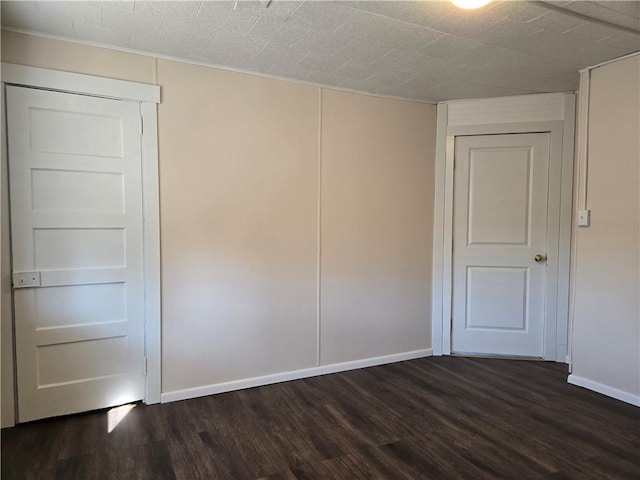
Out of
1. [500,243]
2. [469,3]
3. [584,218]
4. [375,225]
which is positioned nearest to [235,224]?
[375,225]

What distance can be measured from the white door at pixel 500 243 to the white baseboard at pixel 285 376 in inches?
22.2

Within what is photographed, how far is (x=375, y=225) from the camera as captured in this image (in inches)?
135

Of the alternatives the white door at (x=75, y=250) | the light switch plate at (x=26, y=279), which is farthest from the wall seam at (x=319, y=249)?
the light switch plate at (x=26, y=279)

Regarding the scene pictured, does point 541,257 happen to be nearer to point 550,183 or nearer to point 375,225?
point 550,183

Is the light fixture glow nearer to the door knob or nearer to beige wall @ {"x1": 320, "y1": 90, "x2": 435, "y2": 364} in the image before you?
beige wall @ {"x1": 320, "y1": 90, "x2": 435, "y2": 364}

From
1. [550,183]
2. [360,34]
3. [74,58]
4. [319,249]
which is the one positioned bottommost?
[319,249]

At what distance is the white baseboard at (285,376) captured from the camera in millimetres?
2764

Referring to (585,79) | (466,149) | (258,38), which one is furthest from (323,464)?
(585,79)

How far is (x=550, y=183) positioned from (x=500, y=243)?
675mm

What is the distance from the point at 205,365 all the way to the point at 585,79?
3.56m

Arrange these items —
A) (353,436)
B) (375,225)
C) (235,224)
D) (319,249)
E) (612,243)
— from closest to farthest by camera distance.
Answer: (353,436), (612,243), (235,224), (319,249), (375,225)

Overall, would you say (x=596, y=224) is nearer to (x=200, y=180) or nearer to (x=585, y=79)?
(x=585, y=79)

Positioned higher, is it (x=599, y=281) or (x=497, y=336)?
(x=599, y=281)

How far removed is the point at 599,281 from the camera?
285 cm
